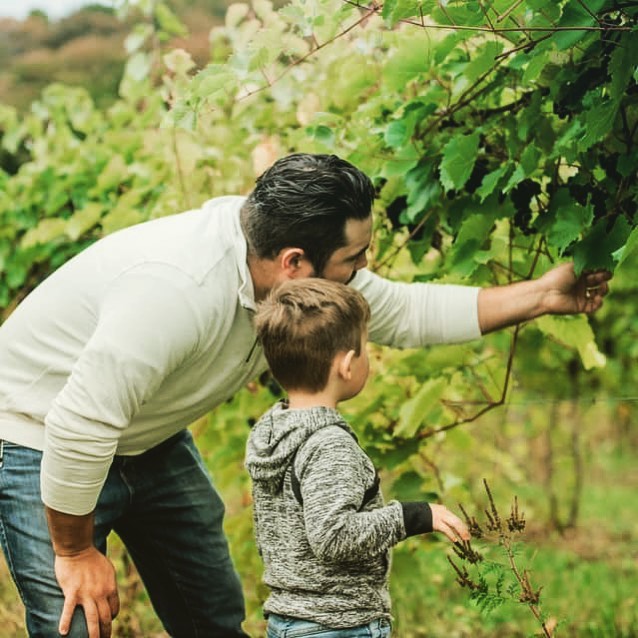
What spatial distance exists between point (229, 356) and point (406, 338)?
64 centimetres

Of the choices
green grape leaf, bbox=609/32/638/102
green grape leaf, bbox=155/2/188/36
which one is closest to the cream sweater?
Answer: green grape leaf, bbox=609/32/638/102

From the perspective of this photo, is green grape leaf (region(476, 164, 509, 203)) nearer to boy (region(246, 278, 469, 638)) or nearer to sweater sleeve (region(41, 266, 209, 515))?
boy (region(246, 278, 469, 638))

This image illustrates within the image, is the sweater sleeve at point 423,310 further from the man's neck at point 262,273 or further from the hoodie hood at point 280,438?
the hoodie hood at point 280,438

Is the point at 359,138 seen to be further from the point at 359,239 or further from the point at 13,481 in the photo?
the point at 13,481

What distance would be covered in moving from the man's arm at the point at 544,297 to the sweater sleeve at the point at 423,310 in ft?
0.14

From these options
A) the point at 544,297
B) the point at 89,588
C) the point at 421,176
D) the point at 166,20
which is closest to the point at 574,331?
the point at 544,297

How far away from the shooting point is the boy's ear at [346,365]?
2.16m

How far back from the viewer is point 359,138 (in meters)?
2.84

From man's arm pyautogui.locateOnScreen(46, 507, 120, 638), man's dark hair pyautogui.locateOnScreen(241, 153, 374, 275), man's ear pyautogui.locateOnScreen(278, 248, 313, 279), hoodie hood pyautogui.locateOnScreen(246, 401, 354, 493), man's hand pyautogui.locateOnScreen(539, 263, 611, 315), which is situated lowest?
man's arm pyautogui.locateOnScreen(46, 507, 120, 638)

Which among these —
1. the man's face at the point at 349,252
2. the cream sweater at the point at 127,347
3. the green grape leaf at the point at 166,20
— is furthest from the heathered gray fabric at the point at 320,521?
the green grape leaf at the point at 166,20

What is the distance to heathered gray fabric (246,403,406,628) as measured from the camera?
2006mm

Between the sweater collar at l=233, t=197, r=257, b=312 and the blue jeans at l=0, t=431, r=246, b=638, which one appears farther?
the blue jeans at l=0, t=431, r=246, b=638

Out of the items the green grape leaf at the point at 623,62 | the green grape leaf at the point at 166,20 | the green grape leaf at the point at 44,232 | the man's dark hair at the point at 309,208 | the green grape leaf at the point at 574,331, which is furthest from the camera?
the green grape leaf at the point at 166,20

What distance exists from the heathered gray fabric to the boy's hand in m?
0.07
